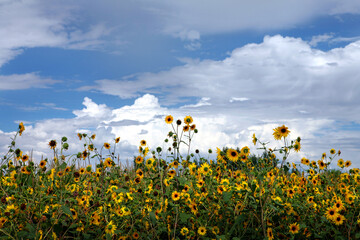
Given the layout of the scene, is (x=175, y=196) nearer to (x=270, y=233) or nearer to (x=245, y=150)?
(x=245, y=150)

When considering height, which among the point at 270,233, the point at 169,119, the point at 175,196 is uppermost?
the point at 169,119

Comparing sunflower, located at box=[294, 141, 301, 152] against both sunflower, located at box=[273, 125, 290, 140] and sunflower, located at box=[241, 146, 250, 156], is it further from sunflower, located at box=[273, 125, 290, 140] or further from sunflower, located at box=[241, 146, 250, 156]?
sunflower, located at box=[241, 146, 250, 156]

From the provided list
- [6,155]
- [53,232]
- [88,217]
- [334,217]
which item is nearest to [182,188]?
[88,217]

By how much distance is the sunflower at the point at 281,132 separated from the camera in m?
4.11

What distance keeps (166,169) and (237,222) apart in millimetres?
1215

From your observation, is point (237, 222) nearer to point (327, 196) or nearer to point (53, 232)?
point (53, 232)

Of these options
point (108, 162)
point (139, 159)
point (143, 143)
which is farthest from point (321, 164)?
point (108, 162)

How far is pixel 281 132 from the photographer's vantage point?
4129 millimetres

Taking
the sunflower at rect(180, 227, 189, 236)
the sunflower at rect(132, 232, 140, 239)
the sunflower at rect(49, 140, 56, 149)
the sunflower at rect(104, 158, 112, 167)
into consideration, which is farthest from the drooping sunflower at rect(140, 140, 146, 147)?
the sunflower at rect(180, 227, 189, 236)

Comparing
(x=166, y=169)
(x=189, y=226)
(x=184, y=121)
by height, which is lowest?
(x=189, y=226)

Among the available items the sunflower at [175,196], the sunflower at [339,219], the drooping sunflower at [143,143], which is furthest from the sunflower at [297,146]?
the drooping sunflower at [143,143]

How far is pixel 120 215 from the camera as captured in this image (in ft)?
12.3

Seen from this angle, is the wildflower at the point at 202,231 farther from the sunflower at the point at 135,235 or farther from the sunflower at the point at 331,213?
the sunflower at the point at 331,213

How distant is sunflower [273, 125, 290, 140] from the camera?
4.11m
